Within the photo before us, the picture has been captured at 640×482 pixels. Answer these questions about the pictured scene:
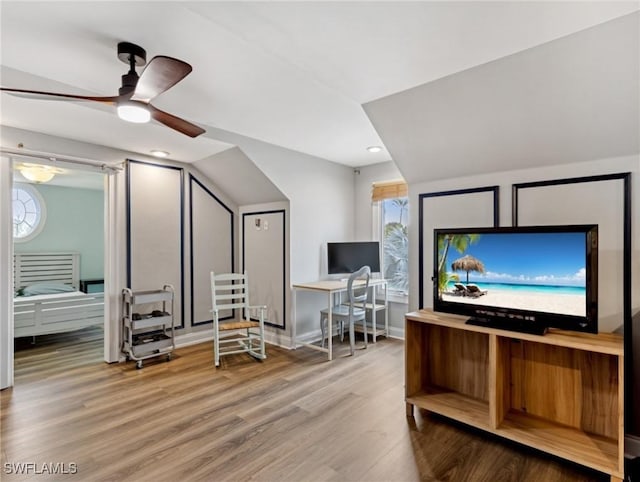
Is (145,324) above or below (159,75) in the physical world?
below

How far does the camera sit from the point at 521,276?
6.97ft

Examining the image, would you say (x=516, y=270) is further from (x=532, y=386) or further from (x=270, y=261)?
(x=270, y=261)

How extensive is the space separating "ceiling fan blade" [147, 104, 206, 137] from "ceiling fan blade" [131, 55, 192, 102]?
0.16 metres

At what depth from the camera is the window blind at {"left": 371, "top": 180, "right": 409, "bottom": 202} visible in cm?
439

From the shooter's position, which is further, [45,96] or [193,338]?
[193,338]

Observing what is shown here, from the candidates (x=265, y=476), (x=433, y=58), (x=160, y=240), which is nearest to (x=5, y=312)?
(x=160, y=240)

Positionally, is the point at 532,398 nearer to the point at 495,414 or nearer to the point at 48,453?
the point at 495,414

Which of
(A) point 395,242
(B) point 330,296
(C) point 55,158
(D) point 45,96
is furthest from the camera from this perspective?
(A) point 395,242

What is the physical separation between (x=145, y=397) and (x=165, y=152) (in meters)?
2.48

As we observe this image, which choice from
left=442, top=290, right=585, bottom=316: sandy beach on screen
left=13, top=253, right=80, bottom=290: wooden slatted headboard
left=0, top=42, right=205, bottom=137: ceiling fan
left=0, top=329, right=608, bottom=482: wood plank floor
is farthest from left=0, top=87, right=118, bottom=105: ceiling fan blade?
left=13, top=253, right=80, bottom=290: wooden slatted headboard

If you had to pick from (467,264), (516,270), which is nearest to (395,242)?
(467,264)

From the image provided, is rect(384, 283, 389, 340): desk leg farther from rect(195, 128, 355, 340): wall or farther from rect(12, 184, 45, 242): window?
rect(12, 184, 45, 242): window

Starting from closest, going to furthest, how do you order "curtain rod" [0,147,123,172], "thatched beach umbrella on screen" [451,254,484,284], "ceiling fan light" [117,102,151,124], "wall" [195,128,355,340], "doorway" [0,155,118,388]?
"ceiling fan light" [117,102,151,124], "thatched beach umbrella on screen" [451,254,484,284], "curtain rod" [0,147,123,172], "doorway" [0,155,118,388], "wall" [195,128,355,340]

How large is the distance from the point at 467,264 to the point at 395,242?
2319mm
